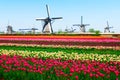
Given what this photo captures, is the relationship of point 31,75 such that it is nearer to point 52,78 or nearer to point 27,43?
point 52,78

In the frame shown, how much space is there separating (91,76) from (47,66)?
6.20 feet

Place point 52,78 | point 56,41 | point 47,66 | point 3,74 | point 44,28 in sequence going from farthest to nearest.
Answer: point 44,28
point 56,41
point 47,66
point 3,74
point 52,78

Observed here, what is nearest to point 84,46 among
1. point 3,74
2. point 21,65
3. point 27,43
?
point 27,43

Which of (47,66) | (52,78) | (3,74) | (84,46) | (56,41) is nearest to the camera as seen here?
(52,78)

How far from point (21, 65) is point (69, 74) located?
6.78 ft

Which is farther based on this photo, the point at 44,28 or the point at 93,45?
the point at 44,28

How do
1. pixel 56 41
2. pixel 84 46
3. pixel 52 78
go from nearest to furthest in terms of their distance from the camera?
pixel 52 78 < pixel 84 46 < pixel 56 41

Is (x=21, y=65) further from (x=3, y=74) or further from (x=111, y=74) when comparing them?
(x=111, y=74)

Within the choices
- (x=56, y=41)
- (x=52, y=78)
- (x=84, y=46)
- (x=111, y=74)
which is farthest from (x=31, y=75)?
(x=56, y=41)

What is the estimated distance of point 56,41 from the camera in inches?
1094

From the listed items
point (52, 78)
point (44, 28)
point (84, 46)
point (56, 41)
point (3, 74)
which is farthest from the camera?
point (44, 28)

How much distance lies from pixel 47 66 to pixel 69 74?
1403 mm

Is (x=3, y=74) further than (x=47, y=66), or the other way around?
(x=47, y=66)

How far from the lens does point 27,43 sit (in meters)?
28.7
